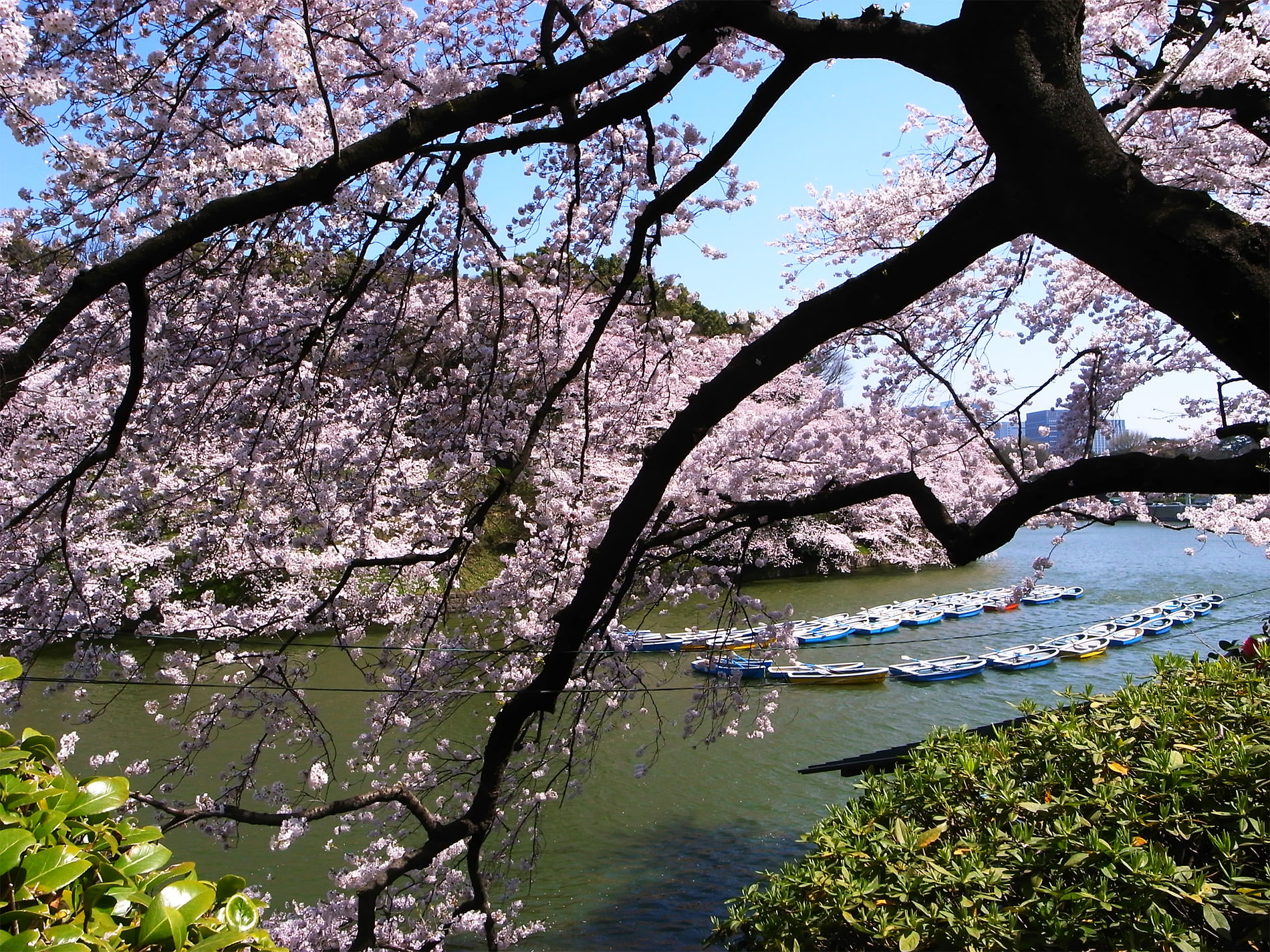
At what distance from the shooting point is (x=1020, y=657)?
10.9 metres

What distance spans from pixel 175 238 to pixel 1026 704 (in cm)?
325

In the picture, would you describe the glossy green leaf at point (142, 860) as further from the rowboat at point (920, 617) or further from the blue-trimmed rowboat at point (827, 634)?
the rowboat at point (920, 617)

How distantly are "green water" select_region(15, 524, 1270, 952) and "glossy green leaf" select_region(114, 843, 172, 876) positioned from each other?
2614 mm

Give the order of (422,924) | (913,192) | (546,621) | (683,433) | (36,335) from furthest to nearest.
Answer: (913,192), (546,621), (422,924), (683,433), (36,335)

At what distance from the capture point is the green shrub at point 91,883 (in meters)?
0.92

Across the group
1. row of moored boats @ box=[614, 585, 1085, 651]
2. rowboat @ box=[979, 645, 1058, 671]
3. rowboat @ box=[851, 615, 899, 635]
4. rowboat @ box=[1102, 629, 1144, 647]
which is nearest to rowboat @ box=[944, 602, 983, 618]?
row of moored boats @ box=[614, 585, 1085, 651]

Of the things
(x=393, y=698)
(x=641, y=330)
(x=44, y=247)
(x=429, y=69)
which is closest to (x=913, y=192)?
(x=641, y=330)

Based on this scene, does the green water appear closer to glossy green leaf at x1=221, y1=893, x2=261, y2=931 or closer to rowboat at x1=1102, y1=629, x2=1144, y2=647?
rowboat at x1=1102, y1=629, x2=1144, y2=647

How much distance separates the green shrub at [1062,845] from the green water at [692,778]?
2.44ft

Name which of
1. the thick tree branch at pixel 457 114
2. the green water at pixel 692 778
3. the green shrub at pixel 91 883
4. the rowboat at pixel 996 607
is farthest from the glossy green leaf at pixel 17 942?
the rowboat at pixel 996 607

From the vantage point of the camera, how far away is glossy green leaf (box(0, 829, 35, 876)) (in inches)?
35.5

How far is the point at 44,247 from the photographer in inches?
146

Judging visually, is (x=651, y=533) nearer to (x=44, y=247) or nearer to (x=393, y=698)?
(x=393, y=698)

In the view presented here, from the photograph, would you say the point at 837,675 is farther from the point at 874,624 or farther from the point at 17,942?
the point at 17,942
